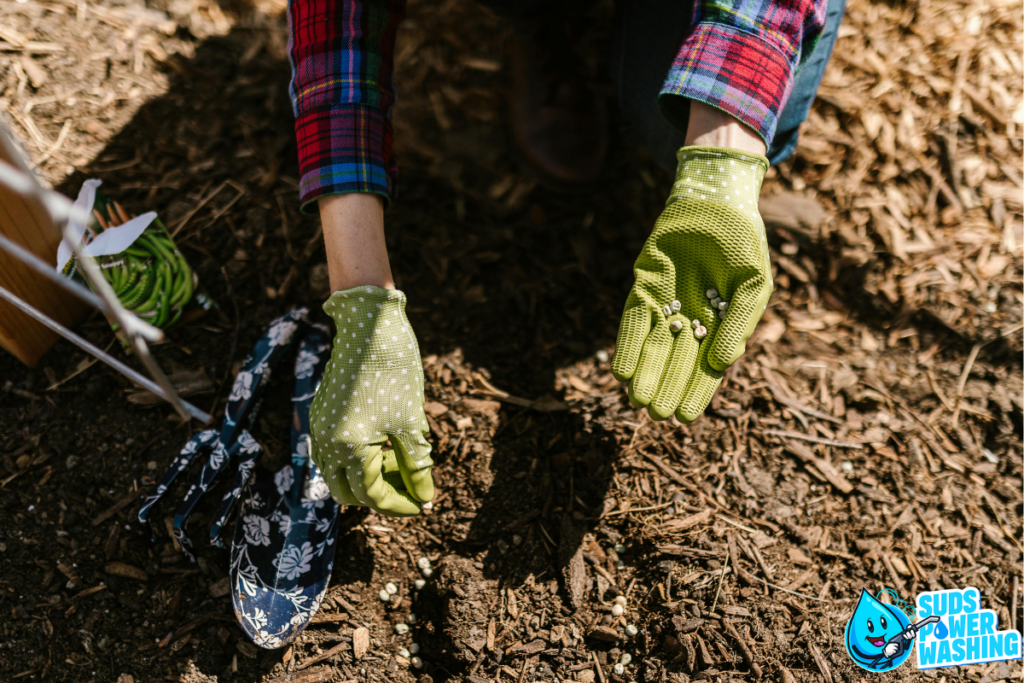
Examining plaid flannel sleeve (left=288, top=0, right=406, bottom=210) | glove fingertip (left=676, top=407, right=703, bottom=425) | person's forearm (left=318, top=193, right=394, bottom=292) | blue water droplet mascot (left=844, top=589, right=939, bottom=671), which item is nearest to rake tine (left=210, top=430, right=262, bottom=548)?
person's forearm (left=318, top=193, right=394, bottom=292)

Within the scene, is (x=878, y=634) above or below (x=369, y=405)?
below

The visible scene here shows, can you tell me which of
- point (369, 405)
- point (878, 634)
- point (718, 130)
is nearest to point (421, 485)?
point (369, 405)

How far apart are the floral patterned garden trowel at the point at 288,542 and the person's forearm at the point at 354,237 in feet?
1.50


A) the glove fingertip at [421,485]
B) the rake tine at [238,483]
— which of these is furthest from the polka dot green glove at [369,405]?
the rake tine at [238,483]

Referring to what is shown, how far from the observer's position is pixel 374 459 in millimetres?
1529

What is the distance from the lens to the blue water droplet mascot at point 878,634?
1.67 m

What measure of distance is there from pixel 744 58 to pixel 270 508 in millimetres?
1800

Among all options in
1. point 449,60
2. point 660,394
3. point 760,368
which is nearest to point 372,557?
point 660,394

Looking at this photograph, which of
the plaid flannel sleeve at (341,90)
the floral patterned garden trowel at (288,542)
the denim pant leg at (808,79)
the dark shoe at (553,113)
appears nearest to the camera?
the plaid flannel sleeve at (341,90)

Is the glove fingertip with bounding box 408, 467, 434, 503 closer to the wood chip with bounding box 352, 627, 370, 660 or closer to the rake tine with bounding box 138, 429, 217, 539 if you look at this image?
the wood chip with bounding box 352, 627, 370, 660

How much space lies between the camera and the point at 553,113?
2.32 metres

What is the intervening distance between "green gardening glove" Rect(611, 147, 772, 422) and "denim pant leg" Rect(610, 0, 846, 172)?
40 centimetres

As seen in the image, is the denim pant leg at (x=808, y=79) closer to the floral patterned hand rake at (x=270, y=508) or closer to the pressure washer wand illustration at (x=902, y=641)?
the pressure washer wand illustration at (x=902, y=641)

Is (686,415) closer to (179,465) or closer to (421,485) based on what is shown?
(421,485)
